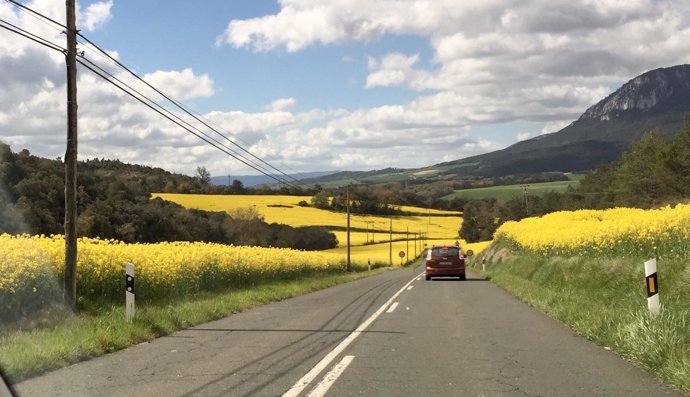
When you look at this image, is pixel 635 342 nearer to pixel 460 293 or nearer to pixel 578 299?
pixel 578 299

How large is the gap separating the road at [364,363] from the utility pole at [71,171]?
2.70 m

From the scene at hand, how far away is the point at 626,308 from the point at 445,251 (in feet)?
65.7

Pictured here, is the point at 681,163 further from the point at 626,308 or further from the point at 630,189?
the point at 626,308

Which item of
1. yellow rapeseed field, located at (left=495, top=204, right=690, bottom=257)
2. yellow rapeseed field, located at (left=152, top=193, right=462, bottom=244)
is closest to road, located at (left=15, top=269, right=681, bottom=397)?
yellow rapeseed field, located at (left=495, top=204, right=690, bottom=257)

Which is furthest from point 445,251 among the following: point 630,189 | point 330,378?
point 630,189

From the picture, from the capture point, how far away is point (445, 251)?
1209 inches

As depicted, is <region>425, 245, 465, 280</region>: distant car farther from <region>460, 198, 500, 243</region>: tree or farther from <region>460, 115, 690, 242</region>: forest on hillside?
<region>460, 198, 500, 243</region>: tree

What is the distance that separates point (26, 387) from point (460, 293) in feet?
51.2

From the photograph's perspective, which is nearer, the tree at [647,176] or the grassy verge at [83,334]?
the grassy verge at [83,334]

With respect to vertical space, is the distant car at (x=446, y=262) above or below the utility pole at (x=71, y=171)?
below

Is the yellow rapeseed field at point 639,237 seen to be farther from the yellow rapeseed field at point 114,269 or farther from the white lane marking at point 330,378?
the yellow rapeseed field at point 114,269

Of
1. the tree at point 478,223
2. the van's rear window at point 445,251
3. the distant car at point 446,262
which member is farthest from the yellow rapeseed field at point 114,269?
the tree at point 478,223

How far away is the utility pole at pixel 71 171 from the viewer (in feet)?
38.9

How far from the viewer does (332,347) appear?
924cm
